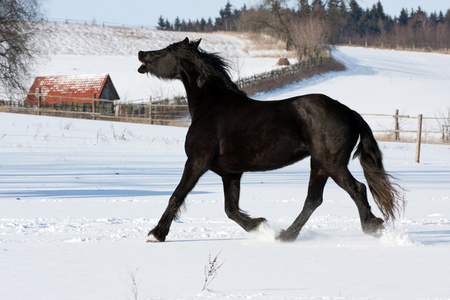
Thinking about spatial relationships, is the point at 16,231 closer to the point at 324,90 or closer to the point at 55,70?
the point at 324,90

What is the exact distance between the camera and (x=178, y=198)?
5.70 m

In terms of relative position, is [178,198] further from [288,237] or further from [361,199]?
[361,199]

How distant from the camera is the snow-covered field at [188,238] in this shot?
3891 millimetres

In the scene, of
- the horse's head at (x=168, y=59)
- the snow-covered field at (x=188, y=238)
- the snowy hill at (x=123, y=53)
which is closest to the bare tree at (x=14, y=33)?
the snowy hill at (x=123, y=53)

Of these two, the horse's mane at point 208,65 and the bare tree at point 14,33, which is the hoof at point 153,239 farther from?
the bare tree at point 14,33

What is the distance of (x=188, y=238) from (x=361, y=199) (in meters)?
1.74

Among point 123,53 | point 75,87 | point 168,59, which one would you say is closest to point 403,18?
point 123,53

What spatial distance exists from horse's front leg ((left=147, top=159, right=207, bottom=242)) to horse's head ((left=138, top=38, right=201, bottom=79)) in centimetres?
118

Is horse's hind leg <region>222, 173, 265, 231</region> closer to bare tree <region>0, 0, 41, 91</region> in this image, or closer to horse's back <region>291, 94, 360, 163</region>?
horse's back <region>291, 94, 360, 163</region>

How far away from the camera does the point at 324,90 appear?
47.1 metres

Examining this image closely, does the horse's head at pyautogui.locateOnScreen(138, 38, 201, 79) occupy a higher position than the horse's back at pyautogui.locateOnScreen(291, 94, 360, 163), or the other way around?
the horse's head at pyautogui.locateOnScreen(138, 38, 201, 79)

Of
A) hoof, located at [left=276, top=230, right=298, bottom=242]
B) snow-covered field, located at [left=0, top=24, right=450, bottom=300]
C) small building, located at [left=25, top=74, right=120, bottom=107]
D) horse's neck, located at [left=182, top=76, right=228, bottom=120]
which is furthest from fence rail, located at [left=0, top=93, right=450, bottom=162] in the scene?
hoof, located at [left=276, top=230, right=298, bottom=242]

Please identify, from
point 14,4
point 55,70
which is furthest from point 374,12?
point 14,4

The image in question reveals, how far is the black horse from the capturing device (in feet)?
18.0
